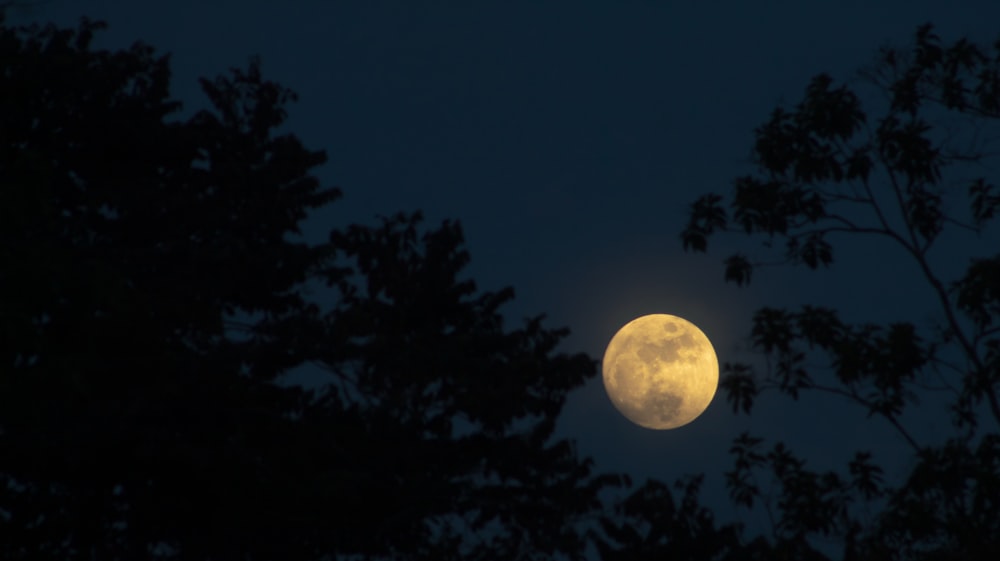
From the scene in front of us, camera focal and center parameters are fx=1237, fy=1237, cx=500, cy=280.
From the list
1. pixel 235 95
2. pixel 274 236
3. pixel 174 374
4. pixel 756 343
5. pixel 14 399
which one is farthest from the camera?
pixel 235 95

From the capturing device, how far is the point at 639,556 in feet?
118

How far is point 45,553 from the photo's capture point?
21641mm

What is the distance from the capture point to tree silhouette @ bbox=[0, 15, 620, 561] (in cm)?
2111

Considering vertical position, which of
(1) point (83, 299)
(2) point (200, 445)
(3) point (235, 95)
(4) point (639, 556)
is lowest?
(1) point (83, 299)

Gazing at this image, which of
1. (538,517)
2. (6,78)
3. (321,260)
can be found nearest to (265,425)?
(321,260)

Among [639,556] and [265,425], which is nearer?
[265,425]

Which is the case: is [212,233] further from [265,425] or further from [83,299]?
[83,299]

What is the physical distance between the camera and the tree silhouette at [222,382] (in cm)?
2111

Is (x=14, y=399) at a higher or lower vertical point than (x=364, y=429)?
lower

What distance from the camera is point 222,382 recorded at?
852 inches

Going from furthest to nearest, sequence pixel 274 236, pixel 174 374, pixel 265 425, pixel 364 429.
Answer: pixel 274 236 < pixel 364 429 < pixel 265 425 < pixel 174 374

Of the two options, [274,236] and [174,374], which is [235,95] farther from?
[174,374]

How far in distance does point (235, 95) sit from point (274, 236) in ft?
13.7

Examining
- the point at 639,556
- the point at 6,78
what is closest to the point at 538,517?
the point at 639,556
